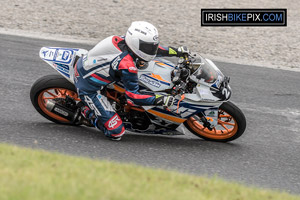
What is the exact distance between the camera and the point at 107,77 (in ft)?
21.2

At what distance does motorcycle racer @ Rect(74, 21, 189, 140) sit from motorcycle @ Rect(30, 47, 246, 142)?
0.18m

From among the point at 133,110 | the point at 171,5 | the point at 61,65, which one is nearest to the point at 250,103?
the point at 133,110

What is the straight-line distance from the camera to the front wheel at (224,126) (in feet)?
21.6

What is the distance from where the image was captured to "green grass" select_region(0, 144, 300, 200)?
397 centimetres

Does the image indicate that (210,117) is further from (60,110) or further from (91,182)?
(91,182)

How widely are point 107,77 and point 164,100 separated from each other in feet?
2.81

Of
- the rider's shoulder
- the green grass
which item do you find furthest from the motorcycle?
the green grass

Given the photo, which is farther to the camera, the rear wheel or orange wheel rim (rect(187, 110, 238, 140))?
orange wheel rim (rect(187, 110, 238, 140))

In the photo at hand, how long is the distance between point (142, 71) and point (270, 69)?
5.46m

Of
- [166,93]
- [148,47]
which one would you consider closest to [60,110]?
[166,93]

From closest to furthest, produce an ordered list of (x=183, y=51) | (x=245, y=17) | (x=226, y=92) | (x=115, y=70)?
(x=115, y=70) < (x=226, y=92) < (x=183, y=51) < (x=245, y=17)

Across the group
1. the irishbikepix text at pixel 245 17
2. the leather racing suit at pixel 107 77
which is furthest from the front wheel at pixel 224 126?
the irishbikepix text at pixel 245 17

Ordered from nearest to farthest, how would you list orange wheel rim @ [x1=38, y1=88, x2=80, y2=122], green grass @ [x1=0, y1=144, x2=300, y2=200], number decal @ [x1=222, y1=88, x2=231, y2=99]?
green grass @ [x1=0, y1=144, x2=300, y2=200], number decal @ [x1=222, y1=88, x2=231, y2=99], orange wheel rim @ [x1=38, y1=88, x2=80, y2=122]

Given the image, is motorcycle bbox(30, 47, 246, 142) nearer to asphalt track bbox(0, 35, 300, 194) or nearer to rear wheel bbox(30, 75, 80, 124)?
rear wheel bbox(30, 75, 80, 124)
